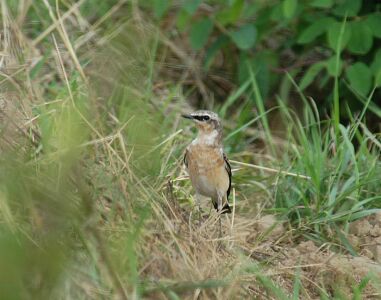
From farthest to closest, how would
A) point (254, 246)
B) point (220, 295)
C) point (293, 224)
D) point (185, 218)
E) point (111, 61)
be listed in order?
point (293, 224) → point (254, 246) → point (185, 218) → point (220, 295) → point (111, 61)

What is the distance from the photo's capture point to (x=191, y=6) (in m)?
7.20

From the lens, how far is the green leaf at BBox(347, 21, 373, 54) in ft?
23.1

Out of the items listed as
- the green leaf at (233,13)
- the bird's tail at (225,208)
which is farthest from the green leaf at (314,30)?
the bird's tail at (225,208)

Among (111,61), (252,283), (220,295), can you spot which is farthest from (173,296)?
(111,61)

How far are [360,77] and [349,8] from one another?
1.74 ft

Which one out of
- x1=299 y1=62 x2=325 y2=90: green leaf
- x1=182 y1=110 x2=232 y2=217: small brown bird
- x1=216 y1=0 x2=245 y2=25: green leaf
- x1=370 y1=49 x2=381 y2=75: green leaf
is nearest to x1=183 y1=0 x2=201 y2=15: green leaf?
x1=216 y1=0 x2=245 y2=25: green leaf

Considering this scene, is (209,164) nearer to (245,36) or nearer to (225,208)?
(225,208)

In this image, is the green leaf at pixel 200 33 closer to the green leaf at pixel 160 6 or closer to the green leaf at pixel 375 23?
the green leaf at pixel 160 6

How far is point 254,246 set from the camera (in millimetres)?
5152

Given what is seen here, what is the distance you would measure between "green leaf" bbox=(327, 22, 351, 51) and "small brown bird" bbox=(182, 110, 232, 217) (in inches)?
58.2

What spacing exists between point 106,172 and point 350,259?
60.1 inches

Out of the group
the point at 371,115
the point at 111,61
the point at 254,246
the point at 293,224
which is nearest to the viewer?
the point at 111,61

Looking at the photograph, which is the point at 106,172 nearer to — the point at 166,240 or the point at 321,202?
the point at 166,240

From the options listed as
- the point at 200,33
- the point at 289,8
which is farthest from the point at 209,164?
the point at 200,33
